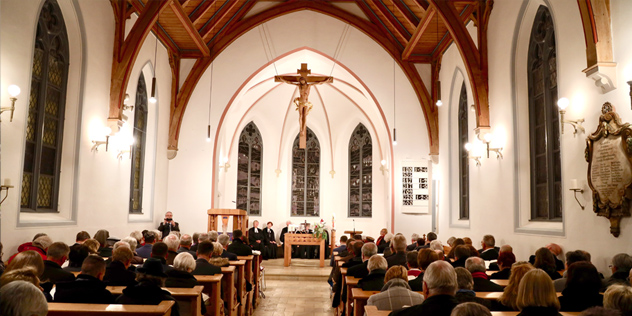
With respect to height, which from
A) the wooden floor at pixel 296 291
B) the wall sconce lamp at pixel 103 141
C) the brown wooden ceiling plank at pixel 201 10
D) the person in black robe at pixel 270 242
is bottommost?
the wooden floor at pixel 296 291

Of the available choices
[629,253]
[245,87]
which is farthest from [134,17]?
[629,253]

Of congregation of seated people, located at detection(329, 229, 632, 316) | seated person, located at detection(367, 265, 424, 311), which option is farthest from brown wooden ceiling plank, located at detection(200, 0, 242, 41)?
seated person, located at detection(367, 265, 424, 311)

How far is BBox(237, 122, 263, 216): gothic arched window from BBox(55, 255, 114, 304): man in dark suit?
14457mm

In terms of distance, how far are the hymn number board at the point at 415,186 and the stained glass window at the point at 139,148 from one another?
6.14 metres

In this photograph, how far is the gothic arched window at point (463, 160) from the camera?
11.2 meters

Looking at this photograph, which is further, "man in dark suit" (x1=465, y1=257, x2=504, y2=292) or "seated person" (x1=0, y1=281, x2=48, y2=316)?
"man in dark suit" (x1=465, y1=257, x2=504, y2=292)

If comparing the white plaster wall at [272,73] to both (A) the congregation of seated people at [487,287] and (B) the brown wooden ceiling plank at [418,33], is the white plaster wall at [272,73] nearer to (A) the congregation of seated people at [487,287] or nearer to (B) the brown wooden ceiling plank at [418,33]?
(B) the brown wooden ceiling plank at [418,33]

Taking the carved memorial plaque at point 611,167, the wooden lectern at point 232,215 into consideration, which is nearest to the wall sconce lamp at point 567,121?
the carved memorial plaque at point 611,167

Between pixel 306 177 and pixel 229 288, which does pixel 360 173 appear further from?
pixel 229 288

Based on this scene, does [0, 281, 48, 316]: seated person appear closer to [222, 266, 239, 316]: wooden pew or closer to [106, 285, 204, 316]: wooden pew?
[106, 285, 204, 316]: wooden pew

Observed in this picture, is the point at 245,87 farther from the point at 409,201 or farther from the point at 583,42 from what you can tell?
the point at 583,42

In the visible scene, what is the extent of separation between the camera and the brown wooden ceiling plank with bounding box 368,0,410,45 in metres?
12.2

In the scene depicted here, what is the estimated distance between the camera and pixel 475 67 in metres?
9.73

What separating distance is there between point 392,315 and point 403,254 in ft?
11.7
